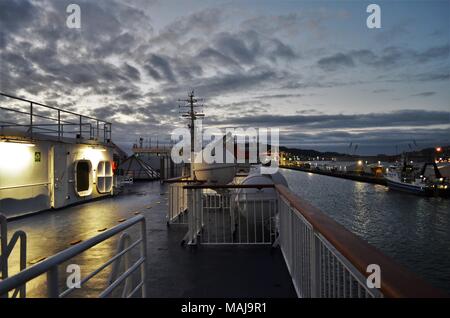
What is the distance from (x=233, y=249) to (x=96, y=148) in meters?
10.1

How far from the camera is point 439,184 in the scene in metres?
36.8

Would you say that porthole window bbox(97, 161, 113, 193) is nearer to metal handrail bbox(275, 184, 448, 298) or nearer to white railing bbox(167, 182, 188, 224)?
white railing bbox(167, 182, 188, 224)

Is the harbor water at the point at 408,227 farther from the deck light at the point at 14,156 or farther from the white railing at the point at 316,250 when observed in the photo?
the deck light at the point at 14,156

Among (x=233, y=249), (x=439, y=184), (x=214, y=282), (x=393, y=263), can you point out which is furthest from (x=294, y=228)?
(x=439, y=184)

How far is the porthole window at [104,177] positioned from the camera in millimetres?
14148

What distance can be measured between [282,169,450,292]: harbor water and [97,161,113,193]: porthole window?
1368 centimetres

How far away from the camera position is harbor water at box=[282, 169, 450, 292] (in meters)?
14.0

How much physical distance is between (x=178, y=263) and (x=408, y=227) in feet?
75.0

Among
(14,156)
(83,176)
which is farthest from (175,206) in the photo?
(83,176)

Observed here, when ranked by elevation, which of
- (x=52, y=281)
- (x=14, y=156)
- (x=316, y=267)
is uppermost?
(x=14, y=156)

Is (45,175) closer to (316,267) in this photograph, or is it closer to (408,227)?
(316,267)

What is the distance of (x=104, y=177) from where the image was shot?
47.1 feet
